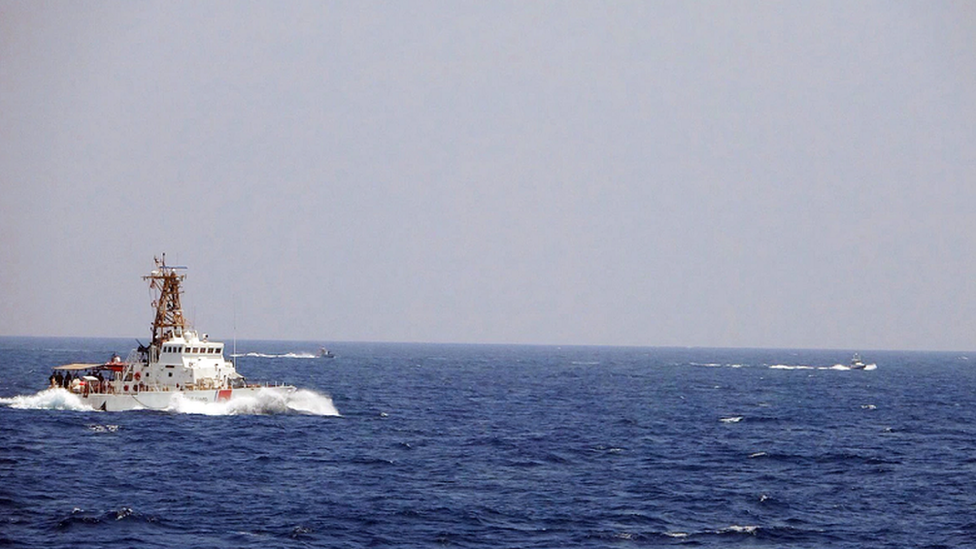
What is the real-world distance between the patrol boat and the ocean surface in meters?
1.38

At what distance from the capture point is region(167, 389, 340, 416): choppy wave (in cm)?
9106

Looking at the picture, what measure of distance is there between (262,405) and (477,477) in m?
37.0

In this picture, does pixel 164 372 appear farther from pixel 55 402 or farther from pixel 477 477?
pixel 477 477

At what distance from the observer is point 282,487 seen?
5897 cm

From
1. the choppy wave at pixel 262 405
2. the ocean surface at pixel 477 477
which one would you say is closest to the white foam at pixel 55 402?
the ocean surface at pixel 477 477

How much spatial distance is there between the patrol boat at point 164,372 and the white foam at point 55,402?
24.9 inches

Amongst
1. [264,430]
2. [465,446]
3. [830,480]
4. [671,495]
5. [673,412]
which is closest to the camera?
[671,495]

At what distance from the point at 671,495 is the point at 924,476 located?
1941cm

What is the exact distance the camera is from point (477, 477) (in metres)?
63.6

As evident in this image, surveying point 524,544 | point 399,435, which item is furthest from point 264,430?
point 524,544

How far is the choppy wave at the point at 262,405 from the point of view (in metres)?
91.1

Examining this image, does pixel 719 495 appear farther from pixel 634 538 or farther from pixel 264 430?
pixel 264 430

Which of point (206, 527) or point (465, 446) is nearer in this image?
point (206, 527)

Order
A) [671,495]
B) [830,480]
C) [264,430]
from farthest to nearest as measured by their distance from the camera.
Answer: [264,430] < [830,480] < [671,495]
